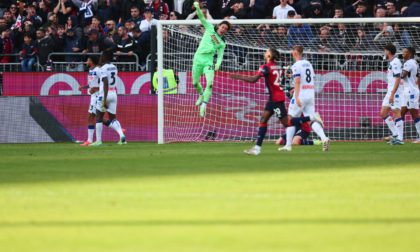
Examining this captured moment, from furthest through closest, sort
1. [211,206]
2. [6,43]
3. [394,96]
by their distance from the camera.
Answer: [6,43] → [394,96] → [211,206]

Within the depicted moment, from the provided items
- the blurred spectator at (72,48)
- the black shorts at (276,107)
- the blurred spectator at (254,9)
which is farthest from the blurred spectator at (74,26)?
the black shorts at (276,107)

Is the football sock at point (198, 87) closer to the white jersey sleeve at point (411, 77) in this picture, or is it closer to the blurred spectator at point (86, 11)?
the white jersey sleeve at point (411, 77)

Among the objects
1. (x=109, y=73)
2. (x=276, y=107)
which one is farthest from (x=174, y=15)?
(x=276, y=107)

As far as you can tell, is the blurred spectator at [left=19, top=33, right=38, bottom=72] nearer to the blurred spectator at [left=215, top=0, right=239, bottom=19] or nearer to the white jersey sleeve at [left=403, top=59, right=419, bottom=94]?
the blurred spectator at [left=215, top=0, right=239, bottom=19]

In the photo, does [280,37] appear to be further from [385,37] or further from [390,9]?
[390,9]

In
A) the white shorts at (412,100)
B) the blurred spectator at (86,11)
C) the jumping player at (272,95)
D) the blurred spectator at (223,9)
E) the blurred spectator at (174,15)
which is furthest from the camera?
the blurred spectator at (86,11)

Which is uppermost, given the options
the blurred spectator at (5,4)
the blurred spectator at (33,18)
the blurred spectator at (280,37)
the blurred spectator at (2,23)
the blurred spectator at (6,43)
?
the blurred spectator at (5,4)

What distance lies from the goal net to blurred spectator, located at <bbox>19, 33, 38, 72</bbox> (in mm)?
5307

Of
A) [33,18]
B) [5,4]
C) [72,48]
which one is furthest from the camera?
[5,4]

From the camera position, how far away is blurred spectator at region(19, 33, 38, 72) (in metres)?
23.1

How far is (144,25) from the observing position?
23844 millimetres

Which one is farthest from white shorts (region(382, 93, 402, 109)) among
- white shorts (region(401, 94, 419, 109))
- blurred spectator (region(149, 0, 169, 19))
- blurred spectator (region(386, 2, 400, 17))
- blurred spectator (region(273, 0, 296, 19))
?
blurred spectator (region(149, 0, 169, 19))

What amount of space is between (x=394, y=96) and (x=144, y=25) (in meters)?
9.50

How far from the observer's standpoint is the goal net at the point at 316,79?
20.0m
